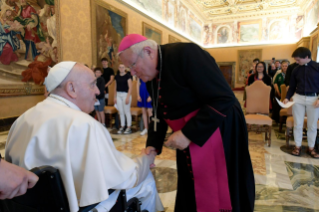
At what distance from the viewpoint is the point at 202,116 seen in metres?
1.13

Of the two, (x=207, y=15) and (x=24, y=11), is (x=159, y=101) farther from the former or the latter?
(x=207, y=15)

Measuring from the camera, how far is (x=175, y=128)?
1350 millimetres

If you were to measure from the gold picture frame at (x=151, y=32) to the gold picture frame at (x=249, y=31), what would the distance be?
9.49 m

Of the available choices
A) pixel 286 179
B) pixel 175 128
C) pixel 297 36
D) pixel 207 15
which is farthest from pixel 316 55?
pixel 175 128

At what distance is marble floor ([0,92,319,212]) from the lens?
235 cm

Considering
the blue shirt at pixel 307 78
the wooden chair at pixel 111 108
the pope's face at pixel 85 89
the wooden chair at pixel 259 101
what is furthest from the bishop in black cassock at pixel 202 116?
the wooden chair at pixel 111 108

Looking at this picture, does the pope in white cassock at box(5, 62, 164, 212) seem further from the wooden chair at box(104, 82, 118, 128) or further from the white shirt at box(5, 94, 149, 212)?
the wooden chair at box(104, 82, 118, 128)

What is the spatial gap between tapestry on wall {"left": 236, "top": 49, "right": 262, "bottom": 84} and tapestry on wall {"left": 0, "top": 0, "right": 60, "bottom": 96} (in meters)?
15.4

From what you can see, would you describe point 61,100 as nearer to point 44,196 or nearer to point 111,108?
point 44,196

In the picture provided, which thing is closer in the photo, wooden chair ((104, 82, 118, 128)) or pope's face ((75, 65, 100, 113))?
pope's face ((75, 65, 100, 113))

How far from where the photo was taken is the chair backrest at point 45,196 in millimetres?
878

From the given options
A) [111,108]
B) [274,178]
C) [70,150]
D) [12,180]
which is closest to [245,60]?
[111,108]

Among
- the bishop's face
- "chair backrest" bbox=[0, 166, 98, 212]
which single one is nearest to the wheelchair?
"chair backrest" bbox=[0, 166, 98, 212]

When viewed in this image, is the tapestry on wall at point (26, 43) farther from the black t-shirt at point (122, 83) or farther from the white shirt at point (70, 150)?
the white shirt at point (70, 150)
